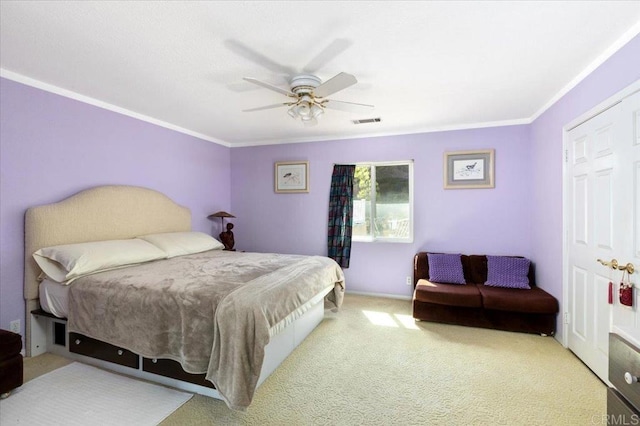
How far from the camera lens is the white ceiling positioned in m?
1.76

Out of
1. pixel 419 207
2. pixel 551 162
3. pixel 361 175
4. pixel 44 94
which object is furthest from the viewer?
pixel 361 175

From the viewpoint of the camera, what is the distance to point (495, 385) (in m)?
2.23

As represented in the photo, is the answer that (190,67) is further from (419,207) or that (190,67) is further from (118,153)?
(419,207)

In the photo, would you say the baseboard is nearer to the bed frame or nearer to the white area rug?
the bed frame

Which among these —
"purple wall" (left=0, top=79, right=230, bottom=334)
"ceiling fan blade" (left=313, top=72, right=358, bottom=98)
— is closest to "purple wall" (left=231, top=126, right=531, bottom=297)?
"purple wall" (left=0, top=79, right=230, bottom=334)

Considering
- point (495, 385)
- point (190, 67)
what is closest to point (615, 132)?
point (495, 385)

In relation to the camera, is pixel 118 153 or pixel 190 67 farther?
pixel 118 153

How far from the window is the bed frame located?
170 centimetres

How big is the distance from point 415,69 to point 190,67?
1.91m

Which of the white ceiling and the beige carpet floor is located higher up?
the white ceiling

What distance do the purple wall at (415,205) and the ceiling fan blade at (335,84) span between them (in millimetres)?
2300

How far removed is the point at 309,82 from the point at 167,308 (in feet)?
6.93

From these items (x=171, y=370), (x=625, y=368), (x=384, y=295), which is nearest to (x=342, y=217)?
(x=384, y=295)

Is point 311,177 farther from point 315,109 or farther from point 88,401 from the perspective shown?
point 88,401
